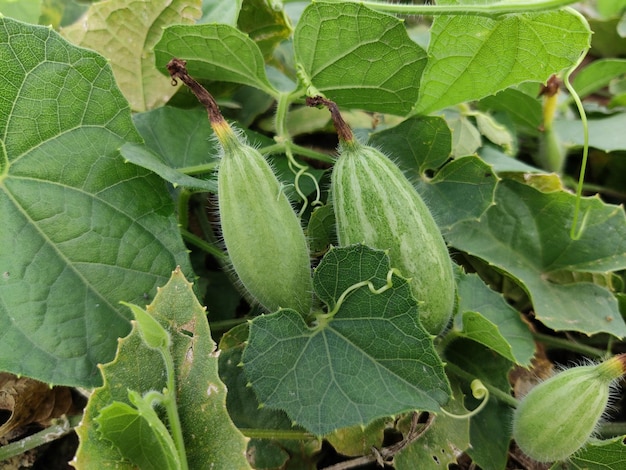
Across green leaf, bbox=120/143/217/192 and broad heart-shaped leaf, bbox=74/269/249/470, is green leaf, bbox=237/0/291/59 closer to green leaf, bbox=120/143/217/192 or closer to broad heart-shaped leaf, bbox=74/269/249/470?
green leaf, bbox=120/143/217/192

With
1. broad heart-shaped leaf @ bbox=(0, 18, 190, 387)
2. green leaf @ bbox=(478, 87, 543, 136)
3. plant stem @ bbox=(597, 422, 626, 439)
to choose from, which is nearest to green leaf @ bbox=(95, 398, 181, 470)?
broad heart-shaped leaf @ bbox=(0, 18, 190, 387)

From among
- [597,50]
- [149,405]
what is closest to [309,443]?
[149,405]

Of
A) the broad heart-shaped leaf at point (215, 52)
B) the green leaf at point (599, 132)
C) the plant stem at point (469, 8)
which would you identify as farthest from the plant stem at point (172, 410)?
the green leaf at point (599, 132)

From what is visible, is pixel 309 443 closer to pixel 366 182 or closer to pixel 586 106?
pixel 366 182

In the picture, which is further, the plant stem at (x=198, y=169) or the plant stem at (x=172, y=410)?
the plant stem at (x=198, y=169)

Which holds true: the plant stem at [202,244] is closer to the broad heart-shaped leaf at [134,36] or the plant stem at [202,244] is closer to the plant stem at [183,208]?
the plant stem at [183,208]

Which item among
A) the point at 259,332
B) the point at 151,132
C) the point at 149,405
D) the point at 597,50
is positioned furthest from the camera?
the point at 597,50
